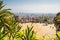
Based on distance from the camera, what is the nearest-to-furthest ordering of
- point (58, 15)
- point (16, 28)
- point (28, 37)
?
point (28, 37)
point (16, 28)
point (58, 15)

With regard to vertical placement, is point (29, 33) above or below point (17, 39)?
above

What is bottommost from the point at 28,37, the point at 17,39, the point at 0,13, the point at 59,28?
the point at 59,28

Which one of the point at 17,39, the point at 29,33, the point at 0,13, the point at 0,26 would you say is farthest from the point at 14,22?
the point at 0,26

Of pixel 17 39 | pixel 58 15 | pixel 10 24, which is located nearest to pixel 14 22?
pixel 10 24

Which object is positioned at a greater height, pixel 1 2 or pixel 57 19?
pixel 1 2

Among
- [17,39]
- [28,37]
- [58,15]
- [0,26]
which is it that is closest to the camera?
[0,26]

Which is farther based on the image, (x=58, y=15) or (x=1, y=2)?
(x=58, y=15)

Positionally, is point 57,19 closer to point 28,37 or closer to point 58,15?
point 58,15

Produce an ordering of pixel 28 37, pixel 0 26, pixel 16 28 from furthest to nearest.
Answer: pixel 16 28 → pixel 28 37 → pixel 0 26

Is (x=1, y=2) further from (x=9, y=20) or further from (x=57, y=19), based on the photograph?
(x=57, y=19)
